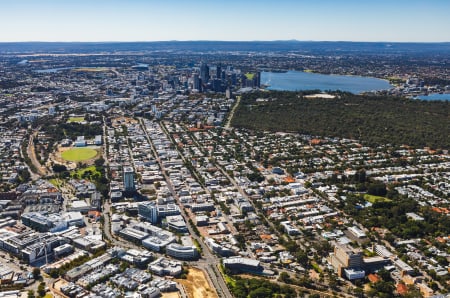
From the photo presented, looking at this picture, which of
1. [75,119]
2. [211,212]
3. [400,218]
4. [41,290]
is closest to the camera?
[41,290]

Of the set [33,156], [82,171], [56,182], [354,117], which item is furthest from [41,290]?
[354,117]

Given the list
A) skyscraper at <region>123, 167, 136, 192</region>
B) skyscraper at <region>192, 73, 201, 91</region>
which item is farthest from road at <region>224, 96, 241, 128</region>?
skyscraper at <region>123, 167, 136, 192</region>

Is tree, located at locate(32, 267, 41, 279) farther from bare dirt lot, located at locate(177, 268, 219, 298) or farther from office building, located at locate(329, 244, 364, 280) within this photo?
office building, located at locate(329, 244, 364, 280)

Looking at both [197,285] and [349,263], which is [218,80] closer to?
[349,263]

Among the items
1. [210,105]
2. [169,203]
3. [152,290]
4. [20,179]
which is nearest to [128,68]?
[210,105]

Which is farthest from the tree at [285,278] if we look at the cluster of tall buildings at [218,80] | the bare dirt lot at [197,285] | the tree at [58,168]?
the cluster of tall buildings at [218,80]

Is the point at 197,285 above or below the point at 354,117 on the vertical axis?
below
